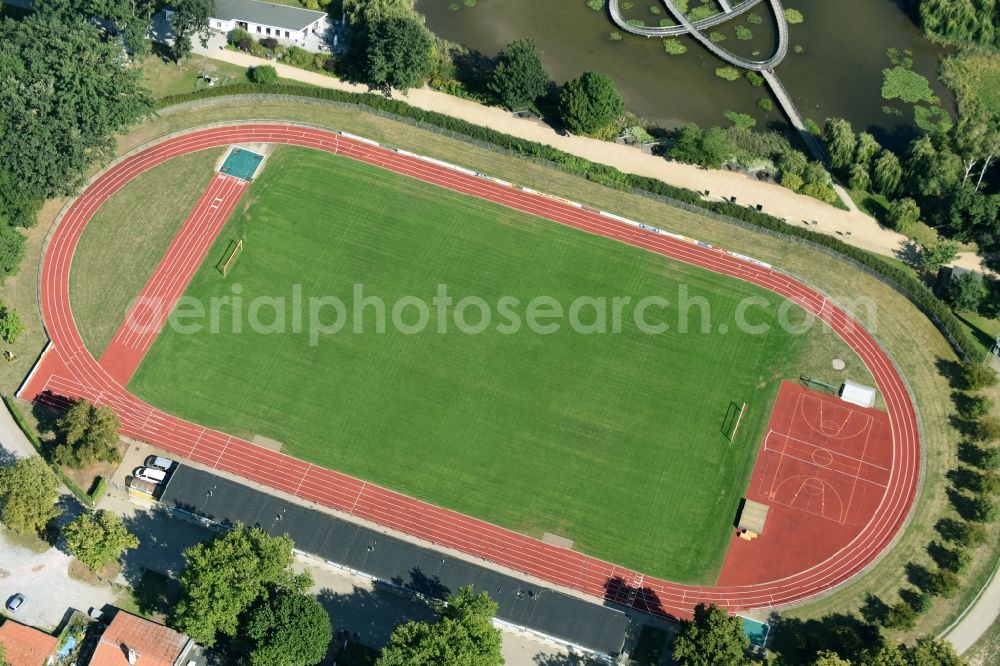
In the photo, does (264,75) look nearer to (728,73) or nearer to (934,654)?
Result: (728,73)

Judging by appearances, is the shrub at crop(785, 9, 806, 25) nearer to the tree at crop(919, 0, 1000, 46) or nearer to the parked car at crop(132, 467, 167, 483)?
the tree at crop(919, 0, 1000, 46)

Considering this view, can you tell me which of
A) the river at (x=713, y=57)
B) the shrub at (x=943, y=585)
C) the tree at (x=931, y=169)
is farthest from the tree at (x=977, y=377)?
the river at (x=713, y=57)

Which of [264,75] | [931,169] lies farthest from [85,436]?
[931,169]

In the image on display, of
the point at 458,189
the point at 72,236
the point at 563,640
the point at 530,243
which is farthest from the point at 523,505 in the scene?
the point at 72,236

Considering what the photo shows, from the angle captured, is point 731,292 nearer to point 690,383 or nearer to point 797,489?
point 690,383

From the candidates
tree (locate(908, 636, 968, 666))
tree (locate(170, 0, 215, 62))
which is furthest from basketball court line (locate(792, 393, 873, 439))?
tree (locate(170, 0, 215, 62))

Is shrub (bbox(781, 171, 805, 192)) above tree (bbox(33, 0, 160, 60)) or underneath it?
above
